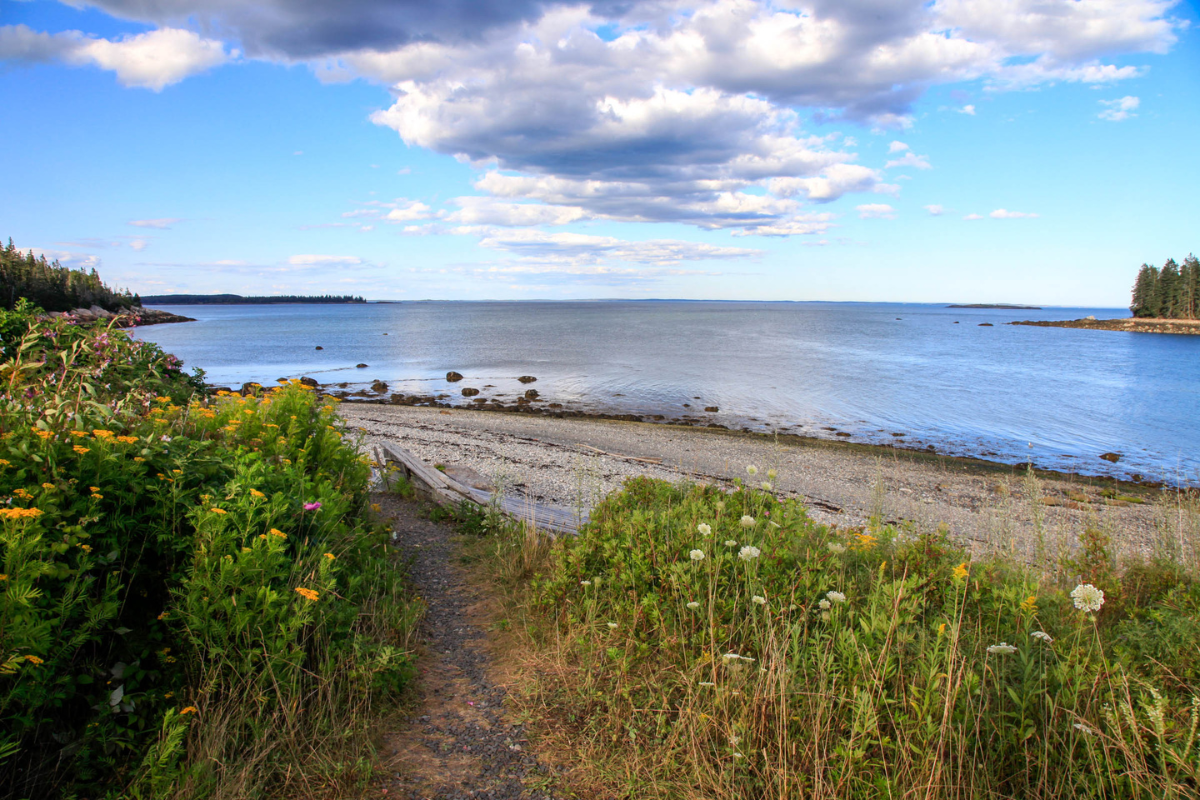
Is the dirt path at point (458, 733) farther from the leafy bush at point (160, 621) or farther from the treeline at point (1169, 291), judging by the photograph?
the treeline at point (1169, 291)

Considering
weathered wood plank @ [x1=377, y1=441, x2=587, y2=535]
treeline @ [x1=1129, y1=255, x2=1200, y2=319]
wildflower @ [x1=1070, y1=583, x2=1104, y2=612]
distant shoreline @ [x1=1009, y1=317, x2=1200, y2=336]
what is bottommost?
weathered wood plank @ [x1=377, y1=441, x2=587, y2=535]

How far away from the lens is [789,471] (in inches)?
621

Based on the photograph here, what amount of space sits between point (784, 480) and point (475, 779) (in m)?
12.8

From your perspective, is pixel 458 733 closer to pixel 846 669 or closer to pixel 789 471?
pixel 846 669

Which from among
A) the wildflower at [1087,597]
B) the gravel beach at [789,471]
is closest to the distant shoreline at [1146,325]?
the gravel beach at [789,471]

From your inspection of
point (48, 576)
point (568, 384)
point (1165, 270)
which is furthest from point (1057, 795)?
point (1165, 270)

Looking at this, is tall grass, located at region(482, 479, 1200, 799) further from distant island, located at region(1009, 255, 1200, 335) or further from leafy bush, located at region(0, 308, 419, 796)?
distant island, located at region(1009, 255, 1200, 335)

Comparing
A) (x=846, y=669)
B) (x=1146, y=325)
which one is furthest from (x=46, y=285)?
(x=1146, y=325)

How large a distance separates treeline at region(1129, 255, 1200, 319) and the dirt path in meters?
133

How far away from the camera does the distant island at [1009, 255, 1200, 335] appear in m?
95.9

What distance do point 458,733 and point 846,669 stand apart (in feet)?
7.17

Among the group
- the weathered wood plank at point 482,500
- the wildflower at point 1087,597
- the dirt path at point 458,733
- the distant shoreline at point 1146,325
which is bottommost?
the dirt path at point 458,733

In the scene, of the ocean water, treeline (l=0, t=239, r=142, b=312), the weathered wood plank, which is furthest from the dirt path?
treeline (l=0, t=239, r=142, b=312)

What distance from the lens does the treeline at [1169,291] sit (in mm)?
96812
